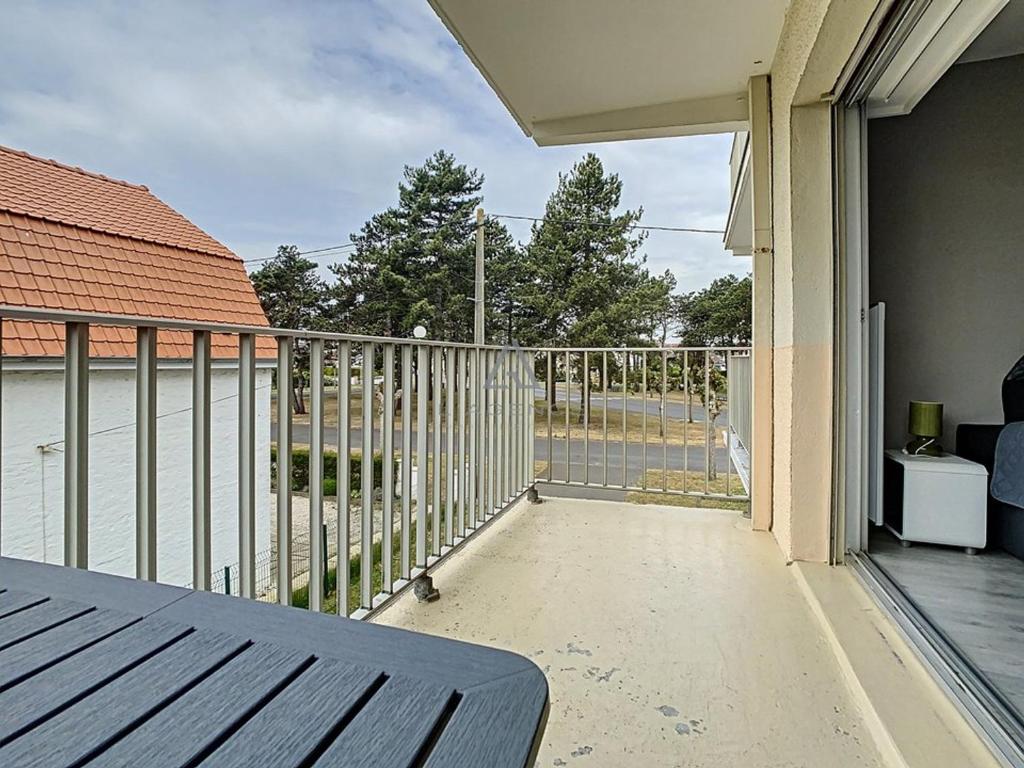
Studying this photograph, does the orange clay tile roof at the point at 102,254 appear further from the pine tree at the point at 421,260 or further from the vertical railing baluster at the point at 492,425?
the pine tree at the point at 421,260

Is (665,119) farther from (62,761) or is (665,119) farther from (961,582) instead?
(62,761)

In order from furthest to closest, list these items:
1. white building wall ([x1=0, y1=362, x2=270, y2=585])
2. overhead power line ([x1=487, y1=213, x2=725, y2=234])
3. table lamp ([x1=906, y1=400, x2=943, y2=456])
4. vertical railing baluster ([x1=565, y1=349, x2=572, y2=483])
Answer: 1. overhead power line ([x1=487, y1=213, x2=725, y2=234])
2. vertical railing baluster ([x1=565, y1=349, x2=572, y2=483])
3. table lamp ([x1=906, y1=400, x2=943, y2=456])
4. white building wall ([x1=0, y1=362, x2=270, y2=585])

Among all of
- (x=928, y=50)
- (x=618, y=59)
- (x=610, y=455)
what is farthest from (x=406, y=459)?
(x=610, y=455)

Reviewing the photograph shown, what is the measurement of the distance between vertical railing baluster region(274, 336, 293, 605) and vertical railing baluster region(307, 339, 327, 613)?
8 centimetres

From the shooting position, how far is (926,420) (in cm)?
247

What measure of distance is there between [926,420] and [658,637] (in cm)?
185

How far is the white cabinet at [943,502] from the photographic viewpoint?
2.11 meters

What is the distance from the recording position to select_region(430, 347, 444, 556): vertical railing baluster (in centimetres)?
198

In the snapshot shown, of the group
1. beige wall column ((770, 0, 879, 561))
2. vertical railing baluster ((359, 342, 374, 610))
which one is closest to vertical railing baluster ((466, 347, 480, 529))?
vertical railing baluster ((359, 342, 374, 610))

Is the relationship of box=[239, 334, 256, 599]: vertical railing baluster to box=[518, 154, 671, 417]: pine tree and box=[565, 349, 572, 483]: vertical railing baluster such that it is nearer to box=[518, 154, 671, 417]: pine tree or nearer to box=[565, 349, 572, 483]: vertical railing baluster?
box=[565, 349, 572, 483]: vertical railing baluster

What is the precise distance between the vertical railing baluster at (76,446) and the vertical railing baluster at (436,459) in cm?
112

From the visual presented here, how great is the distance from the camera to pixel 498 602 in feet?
6.09

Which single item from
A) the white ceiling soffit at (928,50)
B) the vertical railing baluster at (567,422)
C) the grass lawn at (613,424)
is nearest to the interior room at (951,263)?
the white ceiling soffit at (928,50)

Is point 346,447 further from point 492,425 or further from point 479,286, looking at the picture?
point 479,286
